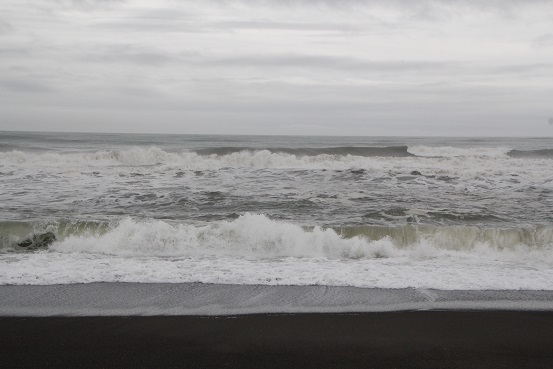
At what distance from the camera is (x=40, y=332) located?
4.76m

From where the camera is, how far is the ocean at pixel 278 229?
691 centimetres

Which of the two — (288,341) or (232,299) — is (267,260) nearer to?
(232,299)

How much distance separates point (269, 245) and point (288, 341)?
4050mm

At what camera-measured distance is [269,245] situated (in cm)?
861

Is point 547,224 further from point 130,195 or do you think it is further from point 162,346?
point 130,195

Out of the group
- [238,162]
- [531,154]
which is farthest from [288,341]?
[531,154]

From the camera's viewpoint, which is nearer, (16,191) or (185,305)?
(185,305)

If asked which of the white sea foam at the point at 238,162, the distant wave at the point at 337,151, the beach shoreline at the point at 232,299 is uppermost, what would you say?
the distant wave at the point at 337,151

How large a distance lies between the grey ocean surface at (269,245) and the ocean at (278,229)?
1.4 inches

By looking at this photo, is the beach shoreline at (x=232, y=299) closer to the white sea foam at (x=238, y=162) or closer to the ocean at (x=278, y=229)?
the ocean at (x=278, y=229)

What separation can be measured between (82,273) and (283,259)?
3.07m

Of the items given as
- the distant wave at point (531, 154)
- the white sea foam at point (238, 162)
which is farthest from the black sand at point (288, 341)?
the distant wave at point (531, 154)

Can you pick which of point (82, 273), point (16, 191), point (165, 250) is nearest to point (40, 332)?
point (82, 273)

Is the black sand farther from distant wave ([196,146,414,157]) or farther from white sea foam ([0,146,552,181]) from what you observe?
distant wave ([196,146,414,157])
